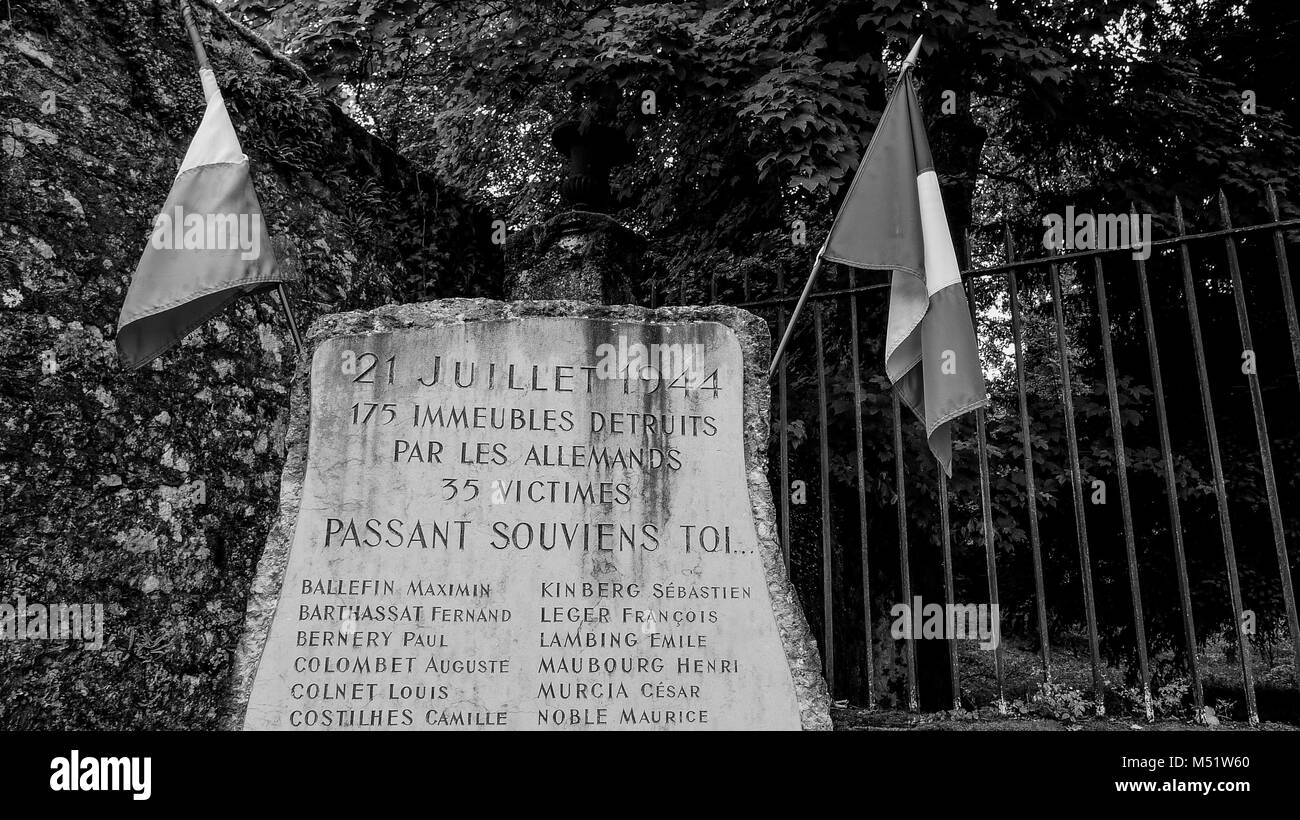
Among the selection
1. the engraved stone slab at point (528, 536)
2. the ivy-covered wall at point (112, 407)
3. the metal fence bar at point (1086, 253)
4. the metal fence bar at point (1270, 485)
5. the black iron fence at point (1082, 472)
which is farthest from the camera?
the black iron fence at point (1082, 472)

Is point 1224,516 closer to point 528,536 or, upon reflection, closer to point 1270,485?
point 1270,485

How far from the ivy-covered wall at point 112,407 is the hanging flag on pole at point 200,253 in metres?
0.32

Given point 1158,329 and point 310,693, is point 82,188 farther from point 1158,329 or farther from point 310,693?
point 1158,329

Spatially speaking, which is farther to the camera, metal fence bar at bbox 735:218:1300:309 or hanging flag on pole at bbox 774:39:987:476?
hanging flag on pole at bbox 774:39:987:476

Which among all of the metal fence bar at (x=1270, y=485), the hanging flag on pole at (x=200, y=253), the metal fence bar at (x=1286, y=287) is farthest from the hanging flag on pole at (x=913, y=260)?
the hanging flag on pole at (x=200, y=253)

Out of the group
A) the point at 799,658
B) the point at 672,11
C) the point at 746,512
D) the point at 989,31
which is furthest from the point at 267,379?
the point at 989,31

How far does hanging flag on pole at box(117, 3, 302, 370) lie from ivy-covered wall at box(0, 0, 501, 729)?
32cm

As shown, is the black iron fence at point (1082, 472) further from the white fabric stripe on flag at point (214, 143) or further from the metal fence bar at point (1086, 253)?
the white fabric stripe on flag at point (214, 143)

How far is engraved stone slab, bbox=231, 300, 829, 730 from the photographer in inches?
128

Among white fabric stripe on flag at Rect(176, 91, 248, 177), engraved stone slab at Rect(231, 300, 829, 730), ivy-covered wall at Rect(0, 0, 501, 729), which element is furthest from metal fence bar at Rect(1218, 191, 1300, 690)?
ivy-covered wall at Rect(0, 0, 501, 729)

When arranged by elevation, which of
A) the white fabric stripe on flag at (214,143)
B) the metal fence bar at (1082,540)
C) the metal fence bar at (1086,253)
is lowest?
the metal fence bar at (1082,540)

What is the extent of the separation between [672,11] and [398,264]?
2.37m

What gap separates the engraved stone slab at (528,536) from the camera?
325 centimetres

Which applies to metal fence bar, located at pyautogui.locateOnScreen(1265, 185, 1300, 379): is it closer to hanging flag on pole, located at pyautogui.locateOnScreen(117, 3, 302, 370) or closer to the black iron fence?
the black iron fence
